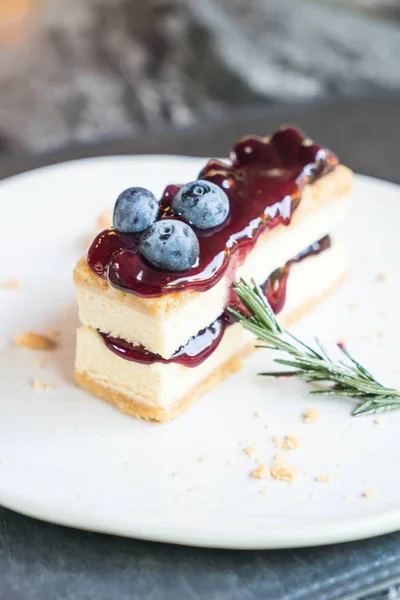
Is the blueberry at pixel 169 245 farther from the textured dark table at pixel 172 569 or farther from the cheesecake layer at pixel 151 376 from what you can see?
the textured dark table at pixel 172 569

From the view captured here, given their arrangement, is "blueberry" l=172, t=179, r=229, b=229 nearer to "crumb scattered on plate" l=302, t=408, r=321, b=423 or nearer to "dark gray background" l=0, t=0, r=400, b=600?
"crumb scattered on plate" l=302, t=408, r=321, b=423

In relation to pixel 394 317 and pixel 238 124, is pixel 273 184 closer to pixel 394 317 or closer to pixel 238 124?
pixel 394 317

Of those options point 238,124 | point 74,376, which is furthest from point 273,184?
point 238,124

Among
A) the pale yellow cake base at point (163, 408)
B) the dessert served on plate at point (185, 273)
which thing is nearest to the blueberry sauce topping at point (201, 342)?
the dessert served on plate at point (185, 273)

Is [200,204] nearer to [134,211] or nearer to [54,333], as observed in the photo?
[134,211]

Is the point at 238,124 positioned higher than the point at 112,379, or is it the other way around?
the point at 238,124

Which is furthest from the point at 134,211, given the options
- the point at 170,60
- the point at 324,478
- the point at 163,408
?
the point at 170,60
